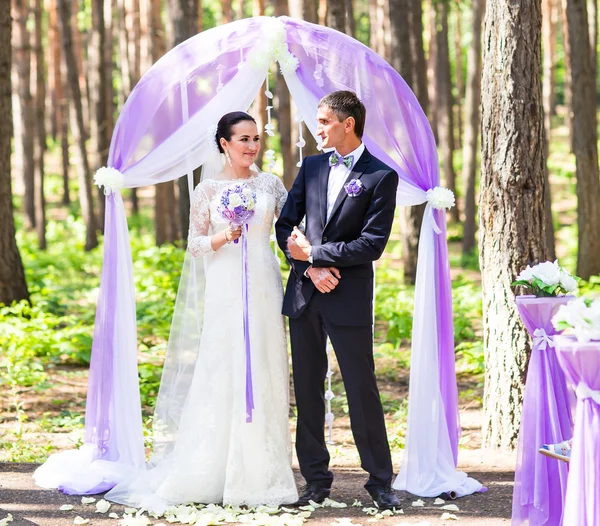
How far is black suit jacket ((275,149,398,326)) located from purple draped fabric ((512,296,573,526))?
2.98 feet

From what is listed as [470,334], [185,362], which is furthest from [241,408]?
[470,334]

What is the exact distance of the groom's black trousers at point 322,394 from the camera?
16.1ft

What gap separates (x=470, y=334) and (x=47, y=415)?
4.80m

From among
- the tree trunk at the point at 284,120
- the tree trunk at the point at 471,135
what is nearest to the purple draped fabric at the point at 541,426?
the tree trunk at the point at 284,120

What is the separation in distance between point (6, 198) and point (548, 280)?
7.62 metres

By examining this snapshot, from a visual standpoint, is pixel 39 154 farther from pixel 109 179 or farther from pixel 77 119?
pixel 109 179

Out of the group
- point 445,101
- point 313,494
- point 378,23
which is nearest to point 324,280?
point 313,494

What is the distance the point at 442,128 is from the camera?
838 inches

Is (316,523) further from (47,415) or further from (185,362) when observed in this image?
(47,415)

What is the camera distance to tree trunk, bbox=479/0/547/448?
19.3 feet

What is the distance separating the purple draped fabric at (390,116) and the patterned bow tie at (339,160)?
743mm

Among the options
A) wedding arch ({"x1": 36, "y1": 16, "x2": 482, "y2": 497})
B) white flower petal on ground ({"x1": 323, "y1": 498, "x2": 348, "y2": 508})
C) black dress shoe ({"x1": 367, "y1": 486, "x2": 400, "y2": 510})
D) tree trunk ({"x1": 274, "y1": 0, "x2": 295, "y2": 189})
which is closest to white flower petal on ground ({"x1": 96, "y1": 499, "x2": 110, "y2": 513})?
wedding arch ({"x1": 36, "y1": 16, "x2": 482, "y2": 497})

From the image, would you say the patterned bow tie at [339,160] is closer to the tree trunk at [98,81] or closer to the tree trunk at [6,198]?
the tree trunk at [6,198]

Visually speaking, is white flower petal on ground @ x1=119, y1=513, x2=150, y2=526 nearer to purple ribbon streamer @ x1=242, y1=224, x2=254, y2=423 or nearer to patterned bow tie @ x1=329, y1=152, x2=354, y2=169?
purple ribbon streamer @ x1=242, y1=224, x2=254, y2=423
